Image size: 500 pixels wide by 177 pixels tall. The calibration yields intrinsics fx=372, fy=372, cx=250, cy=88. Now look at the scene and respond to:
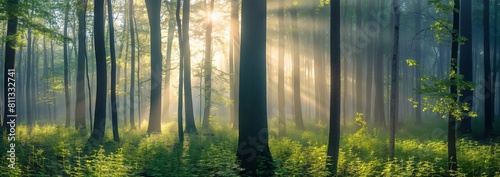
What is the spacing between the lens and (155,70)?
20.9 m

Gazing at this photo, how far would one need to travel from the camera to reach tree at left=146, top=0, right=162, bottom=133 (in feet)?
68.2

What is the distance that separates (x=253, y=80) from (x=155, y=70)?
11.5m

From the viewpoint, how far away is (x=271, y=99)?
1807 inches

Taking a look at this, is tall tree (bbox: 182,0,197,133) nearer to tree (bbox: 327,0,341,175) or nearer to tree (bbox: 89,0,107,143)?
tree (bbox: 89,0,107,143)

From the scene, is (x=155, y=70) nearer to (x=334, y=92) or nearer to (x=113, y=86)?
(x=113, y=86)

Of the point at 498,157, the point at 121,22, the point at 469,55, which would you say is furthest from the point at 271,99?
the point at 498,157

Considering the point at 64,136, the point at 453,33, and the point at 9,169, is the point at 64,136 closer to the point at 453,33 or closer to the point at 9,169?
the point at 9,169

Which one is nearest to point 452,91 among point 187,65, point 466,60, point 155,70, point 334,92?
point 334,92

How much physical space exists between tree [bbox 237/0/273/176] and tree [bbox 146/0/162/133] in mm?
10905

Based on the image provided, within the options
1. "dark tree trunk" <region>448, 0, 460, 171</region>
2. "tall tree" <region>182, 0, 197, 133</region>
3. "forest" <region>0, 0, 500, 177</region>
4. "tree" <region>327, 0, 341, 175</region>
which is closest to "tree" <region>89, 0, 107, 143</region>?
"forest" <region>0, 0, 500, 177</region>

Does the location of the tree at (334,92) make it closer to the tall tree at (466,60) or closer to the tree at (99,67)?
the tree at (99,67)

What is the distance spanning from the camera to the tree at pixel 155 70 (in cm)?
2078

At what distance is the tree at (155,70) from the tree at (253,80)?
429 inches

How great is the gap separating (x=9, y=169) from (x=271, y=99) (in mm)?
38488
